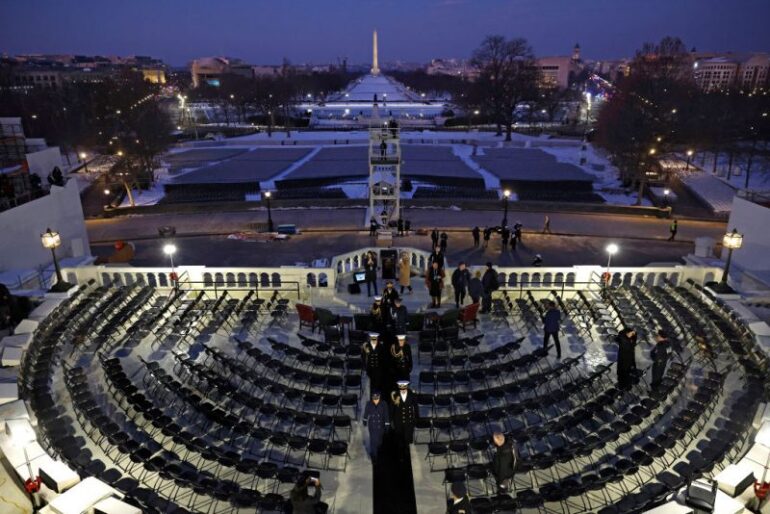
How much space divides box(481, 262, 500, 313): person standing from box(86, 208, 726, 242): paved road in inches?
513

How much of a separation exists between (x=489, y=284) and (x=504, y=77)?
5740cm

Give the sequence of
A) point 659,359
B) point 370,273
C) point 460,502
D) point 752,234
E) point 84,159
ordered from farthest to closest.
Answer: point 84,159 < point 752,234 < point 370,273 < point 659,359 < point 460,502

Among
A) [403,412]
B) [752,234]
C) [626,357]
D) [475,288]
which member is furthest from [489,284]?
[752,234]

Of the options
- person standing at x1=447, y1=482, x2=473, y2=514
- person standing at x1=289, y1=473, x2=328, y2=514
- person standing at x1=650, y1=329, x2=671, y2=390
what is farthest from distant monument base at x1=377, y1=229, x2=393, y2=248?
person standing at x1=447, y1=482, x2=473, y2=514

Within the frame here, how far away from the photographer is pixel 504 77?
66.9 metres

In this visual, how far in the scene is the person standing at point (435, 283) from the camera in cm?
1584

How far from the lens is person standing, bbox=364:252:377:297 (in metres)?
16.7

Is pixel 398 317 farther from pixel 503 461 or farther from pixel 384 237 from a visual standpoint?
pixel 384 237

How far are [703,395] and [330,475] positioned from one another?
739 cm

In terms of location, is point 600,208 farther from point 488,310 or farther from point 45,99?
point 45,99

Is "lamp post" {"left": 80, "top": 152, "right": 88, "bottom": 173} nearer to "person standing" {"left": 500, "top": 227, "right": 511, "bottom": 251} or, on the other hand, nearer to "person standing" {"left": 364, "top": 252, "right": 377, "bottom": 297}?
"person standing" {"left": 500, "top": 227, "right": 511, "bottom": 251}

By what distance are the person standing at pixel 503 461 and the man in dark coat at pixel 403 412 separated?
1.74 metres

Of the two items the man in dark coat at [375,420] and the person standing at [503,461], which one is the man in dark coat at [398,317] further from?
the person standing at [503,461]

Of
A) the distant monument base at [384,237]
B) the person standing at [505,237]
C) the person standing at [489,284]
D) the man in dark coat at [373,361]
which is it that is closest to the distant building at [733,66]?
the person standing at [505,237]
